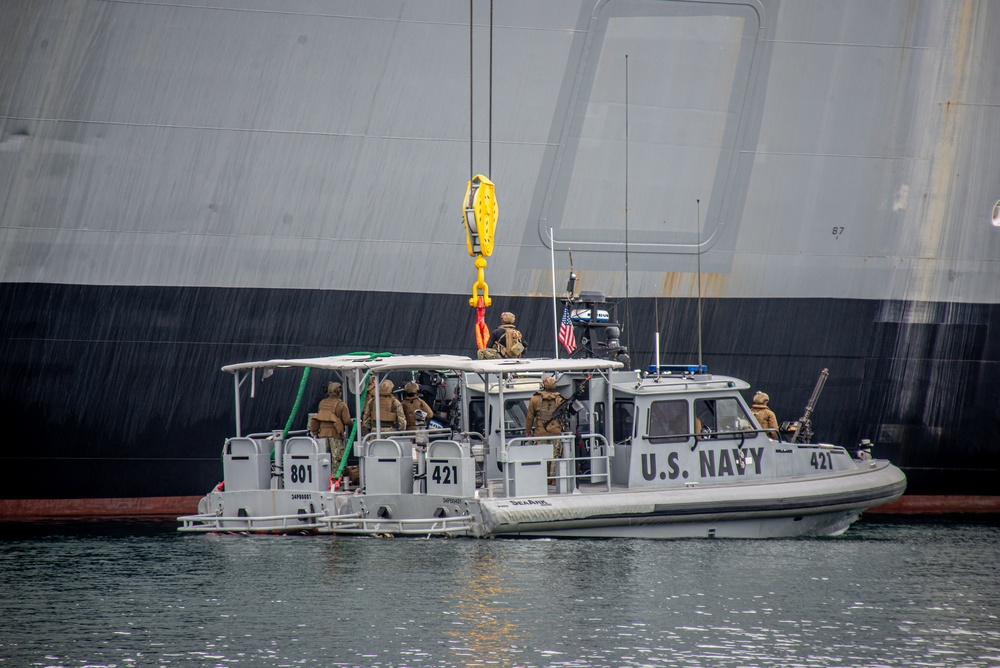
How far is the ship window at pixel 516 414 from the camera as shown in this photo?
13430 millimetres

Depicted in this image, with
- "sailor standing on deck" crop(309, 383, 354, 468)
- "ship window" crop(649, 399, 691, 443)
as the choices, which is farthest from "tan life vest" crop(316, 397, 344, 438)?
"ship window" crop(649, 399, 691, 443)

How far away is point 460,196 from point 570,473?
5.19 meters

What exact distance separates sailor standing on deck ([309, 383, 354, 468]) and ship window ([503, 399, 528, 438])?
183 centimetres

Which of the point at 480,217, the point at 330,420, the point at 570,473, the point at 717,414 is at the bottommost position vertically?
the point at 570,473

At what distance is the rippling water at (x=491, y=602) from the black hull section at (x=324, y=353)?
2505mm

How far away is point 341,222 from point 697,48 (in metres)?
5.34

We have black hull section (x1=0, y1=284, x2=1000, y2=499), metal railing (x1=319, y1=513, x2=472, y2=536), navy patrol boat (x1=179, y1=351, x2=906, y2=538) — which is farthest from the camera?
black hull section (x1=0, y1=284, x2=1000, y2=499)

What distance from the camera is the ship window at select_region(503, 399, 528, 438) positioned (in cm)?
1343

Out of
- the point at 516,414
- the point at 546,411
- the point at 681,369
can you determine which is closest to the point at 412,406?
the point at 516,414

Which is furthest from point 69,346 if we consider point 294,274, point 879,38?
point 879,38

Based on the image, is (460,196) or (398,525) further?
(460,196)

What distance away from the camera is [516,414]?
44.7ft

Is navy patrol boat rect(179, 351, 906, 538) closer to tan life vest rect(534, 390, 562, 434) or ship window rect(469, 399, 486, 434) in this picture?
tan life vest rect(534, 390, 562, 434)

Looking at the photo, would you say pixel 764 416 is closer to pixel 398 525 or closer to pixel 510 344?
pixel 510 344
